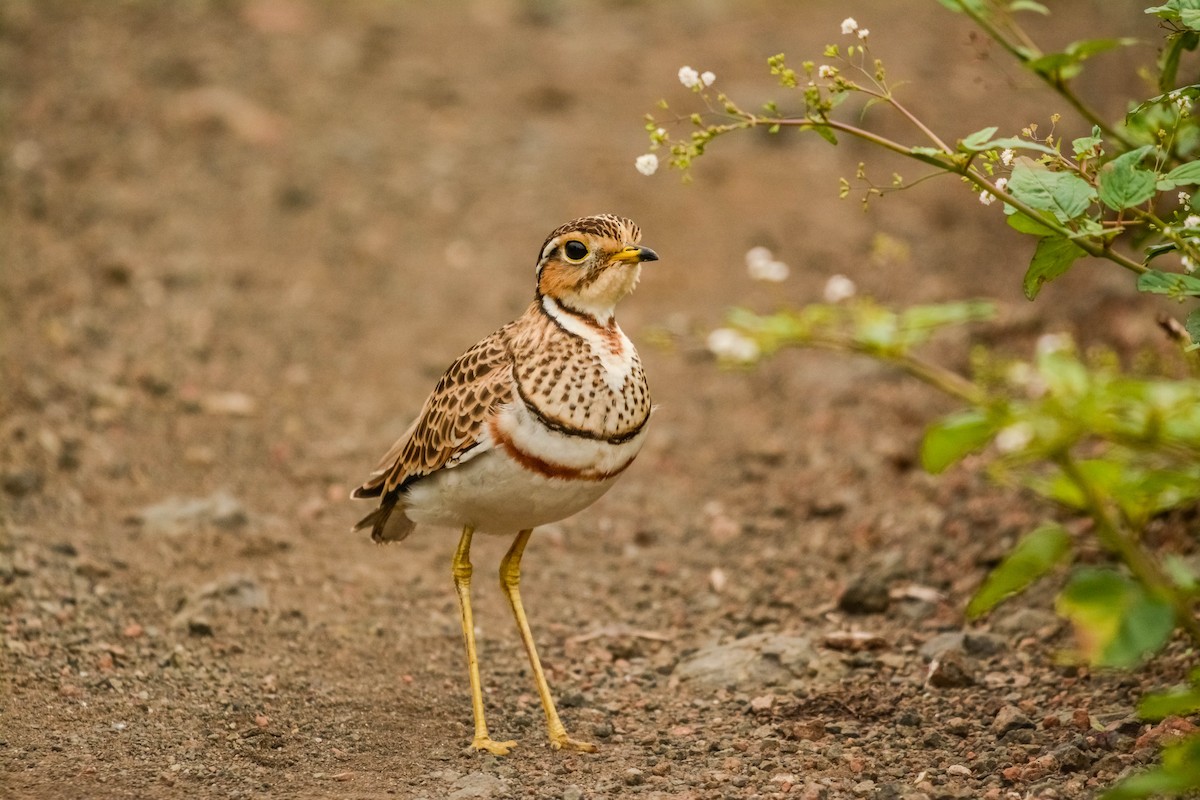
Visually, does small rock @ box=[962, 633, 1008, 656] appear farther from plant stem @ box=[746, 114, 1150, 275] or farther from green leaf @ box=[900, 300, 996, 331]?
green leaf @ box=[900, 300, 996, 331]

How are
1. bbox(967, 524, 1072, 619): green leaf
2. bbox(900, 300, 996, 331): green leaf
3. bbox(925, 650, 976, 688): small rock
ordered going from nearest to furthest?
1. bbox(967, 524, 1072, 619): green leaf
2. bbox(900, 300, 996, 331): green leaf
3. bbox(925, 650, 976, 688): small rock

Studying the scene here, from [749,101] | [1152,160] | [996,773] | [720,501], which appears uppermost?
[749,101]

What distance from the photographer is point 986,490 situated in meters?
6.52

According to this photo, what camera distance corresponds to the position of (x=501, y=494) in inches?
169

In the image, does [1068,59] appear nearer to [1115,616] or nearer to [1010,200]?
[1010,200]

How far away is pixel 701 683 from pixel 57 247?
561 cm

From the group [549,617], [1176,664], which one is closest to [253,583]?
[549,617]

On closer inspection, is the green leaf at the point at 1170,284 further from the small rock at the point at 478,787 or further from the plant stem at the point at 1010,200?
the small rock at the point at 478,787

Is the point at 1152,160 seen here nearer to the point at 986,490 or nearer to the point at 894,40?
the point at 986,490

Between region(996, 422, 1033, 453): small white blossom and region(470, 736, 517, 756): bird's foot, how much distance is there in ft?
6.78

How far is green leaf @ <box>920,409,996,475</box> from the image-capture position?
9.14 ft

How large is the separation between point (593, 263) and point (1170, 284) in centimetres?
175

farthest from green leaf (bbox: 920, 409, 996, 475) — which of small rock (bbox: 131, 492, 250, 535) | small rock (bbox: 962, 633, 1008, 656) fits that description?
small rock (bbox: 131, 492, 250, 535)

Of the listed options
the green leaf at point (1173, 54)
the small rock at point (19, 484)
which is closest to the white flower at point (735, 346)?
the green leaf at point (1173, 54)
